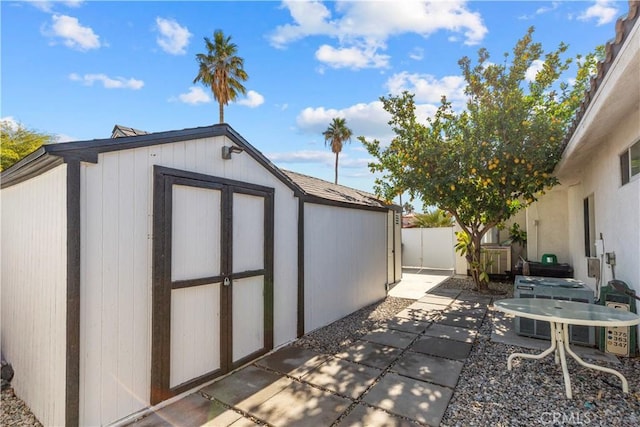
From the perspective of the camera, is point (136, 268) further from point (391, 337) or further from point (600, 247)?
point (600, 247)

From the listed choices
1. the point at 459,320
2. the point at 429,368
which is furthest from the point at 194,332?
the point at 459,320

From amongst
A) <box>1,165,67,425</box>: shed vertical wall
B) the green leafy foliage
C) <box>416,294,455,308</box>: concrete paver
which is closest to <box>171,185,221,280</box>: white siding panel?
<box>1,165,67,425</box>: shed vertical wall

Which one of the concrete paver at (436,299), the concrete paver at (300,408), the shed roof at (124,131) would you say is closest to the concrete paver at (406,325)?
the concrete paver at (436,299)

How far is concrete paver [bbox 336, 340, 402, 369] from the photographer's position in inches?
159

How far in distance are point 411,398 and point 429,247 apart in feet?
36.9

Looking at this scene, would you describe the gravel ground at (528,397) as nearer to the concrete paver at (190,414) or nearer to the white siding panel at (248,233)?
the concrete paver at (190,414)

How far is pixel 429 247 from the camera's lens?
13.6 meters

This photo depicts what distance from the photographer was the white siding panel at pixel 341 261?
18.0ft

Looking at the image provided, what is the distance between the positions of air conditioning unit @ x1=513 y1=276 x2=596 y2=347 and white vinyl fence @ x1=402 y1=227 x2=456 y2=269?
8022mm

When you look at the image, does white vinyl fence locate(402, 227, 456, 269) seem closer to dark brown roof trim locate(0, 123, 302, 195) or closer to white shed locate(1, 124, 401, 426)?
white shed locate(1, 124, 401, 426)

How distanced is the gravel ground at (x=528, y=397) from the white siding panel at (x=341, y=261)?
1339 mm

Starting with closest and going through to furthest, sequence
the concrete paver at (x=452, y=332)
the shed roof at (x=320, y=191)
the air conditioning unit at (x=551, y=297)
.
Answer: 1. the air conditioning unit at (x=551, y=297)
2. the concrete paver at (x=452, y=332)
3. the shed roof at (x=320, y=191)

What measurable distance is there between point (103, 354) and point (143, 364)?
1.33 feet

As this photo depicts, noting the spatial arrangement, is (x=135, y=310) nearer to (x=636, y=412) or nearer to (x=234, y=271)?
(x=234, y=271)
